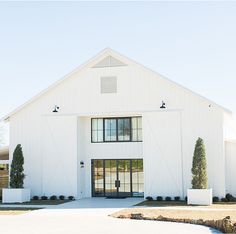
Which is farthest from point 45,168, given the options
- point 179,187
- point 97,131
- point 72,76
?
point 179,187

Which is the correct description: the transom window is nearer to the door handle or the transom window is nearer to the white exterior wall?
the door handle

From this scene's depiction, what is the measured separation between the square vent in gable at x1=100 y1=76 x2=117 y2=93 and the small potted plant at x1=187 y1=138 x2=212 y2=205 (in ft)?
17.5

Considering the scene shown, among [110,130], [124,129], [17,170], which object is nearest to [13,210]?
[17,170]

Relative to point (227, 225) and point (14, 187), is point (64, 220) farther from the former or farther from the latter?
point (14, 187)

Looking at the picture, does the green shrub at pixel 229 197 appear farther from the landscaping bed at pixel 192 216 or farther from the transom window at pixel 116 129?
the transom window at pixel 116 129

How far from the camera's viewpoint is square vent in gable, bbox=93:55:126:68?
25.2 metres

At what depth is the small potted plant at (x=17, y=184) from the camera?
24266 mm

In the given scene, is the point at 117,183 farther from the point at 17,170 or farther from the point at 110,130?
the point at 17,170

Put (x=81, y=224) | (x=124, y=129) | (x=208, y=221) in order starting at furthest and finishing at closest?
(x=124, y=129), (x=81, y=224), (x=208, y=221)

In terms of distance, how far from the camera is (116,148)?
84.8 feet

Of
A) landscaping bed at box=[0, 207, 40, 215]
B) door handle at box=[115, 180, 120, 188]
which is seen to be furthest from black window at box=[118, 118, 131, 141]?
landscaping bed at box=[0, 207, 40, 215]

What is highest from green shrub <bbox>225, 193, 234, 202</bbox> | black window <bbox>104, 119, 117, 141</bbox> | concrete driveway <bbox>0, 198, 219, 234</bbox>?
black window <bbox>104, 119, 117, 141</bbox>

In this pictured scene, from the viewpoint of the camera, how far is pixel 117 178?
25.7 metres

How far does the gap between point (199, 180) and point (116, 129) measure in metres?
5.82
